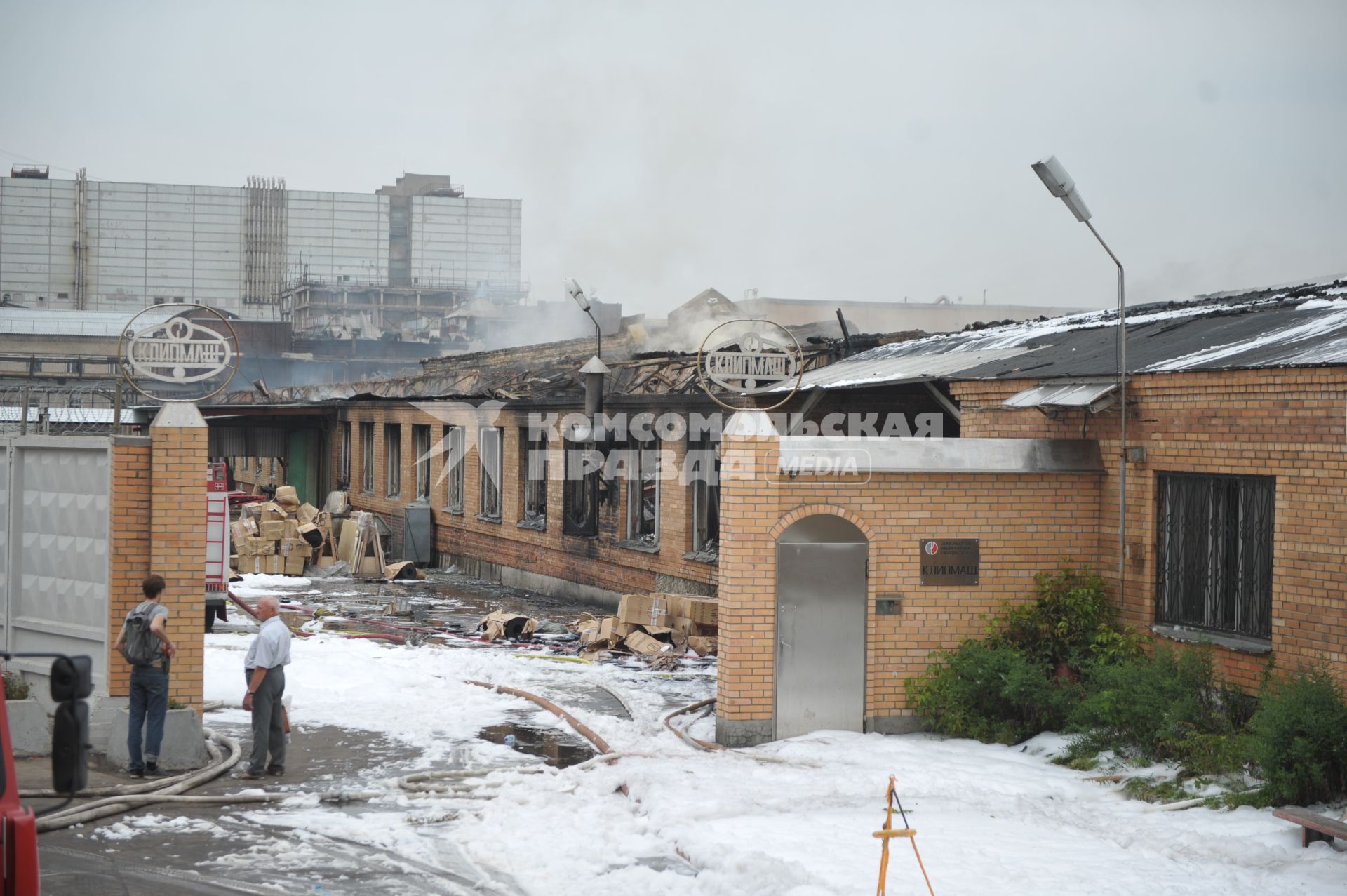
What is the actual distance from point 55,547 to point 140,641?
1.76m

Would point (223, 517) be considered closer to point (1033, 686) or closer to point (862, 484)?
point (862, 484)

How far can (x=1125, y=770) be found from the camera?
974 cm

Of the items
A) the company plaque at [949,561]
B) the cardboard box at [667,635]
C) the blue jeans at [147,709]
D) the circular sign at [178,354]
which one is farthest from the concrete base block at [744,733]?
the cardboard box at [667,635]

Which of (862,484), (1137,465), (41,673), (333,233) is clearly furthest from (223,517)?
(333,233)

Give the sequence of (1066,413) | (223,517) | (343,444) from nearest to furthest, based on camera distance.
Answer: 1. (1066,413)
2. (223,517)
3. (343,444)

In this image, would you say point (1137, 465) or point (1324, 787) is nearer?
point (1324, 787)

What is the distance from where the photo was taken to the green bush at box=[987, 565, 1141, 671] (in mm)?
11219

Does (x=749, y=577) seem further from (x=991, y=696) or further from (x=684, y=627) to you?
(x=684, y=627)

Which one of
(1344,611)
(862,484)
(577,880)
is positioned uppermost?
(862,484)

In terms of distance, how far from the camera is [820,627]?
11156mm

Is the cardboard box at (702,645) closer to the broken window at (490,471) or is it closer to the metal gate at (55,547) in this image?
the metal gate at (55,547)

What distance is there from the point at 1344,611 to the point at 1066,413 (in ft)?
11.4

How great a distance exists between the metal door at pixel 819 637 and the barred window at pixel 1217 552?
2721mm

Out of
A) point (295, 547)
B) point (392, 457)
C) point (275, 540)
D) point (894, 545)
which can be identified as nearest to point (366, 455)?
point (392, 457)
